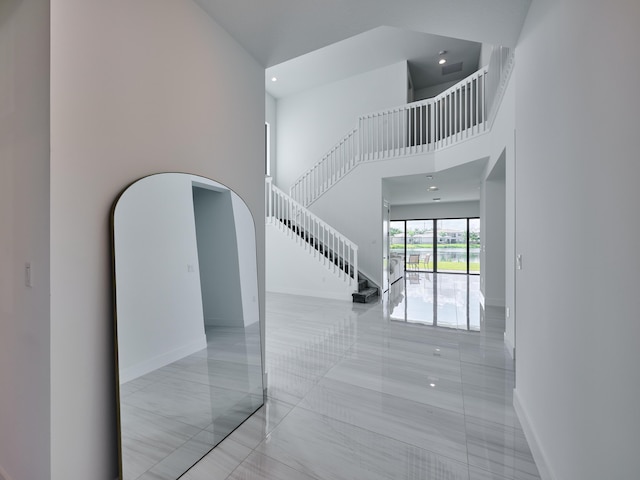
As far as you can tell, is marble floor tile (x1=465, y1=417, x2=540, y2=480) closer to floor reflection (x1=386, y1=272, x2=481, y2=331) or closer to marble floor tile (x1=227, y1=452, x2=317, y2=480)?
marble floor tile (x1=227, y1=452, x2=317, y2=480)

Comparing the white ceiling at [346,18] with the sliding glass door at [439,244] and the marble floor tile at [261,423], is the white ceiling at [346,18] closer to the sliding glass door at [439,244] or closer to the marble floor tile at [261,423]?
the marble floor tile at [261,423]

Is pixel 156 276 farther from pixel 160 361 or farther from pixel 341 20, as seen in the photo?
pixel 341 20

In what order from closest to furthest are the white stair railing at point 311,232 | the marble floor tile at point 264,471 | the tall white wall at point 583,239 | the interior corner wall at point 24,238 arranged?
the tall white wall at point 583,239
the interior corner wall at point 24,238
the marble floor tile at point 264,471
the white stair railing at point 311,232

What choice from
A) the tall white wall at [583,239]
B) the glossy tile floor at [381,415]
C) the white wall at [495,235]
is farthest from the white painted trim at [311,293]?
the tall white wall at [583,239]

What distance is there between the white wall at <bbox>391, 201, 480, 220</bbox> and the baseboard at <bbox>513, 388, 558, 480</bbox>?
385 inches

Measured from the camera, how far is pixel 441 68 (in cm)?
807

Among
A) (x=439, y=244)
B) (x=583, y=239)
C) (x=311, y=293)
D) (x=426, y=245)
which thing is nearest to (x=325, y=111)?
(x=311, y=293)

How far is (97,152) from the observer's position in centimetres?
130

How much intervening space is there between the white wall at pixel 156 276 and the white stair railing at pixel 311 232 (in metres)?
4.36

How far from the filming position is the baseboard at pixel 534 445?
1489 millimetres

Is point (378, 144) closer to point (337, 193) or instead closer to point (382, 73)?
point (337, 193)

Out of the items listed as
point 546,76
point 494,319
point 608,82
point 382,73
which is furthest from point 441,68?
point 608,82

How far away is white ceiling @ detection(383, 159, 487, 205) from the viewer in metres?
5.80

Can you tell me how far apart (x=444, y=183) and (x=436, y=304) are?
2991 mm
